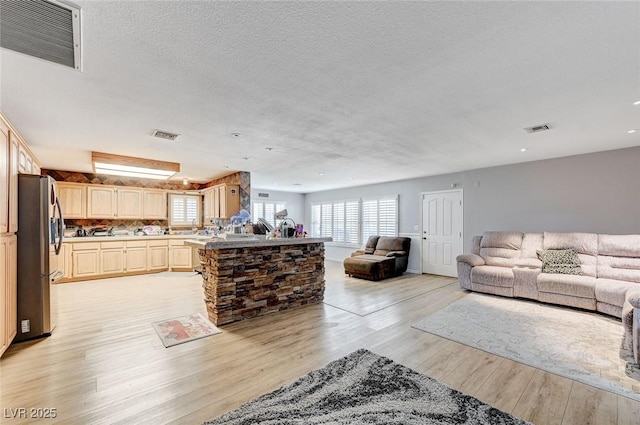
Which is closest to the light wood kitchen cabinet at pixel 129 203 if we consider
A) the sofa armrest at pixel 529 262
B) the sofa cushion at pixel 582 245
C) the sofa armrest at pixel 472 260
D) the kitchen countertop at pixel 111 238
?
the kitchen countertop at pixel 111 238

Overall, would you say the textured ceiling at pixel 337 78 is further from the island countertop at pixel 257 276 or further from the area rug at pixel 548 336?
the area rug at pixel 548 336

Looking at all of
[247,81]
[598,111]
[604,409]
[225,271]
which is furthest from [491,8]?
[225,271]

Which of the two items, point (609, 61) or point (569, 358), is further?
point (569, 358)

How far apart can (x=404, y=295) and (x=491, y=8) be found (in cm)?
435

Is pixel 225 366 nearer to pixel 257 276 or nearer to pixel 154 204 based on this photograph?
pixel 257 276

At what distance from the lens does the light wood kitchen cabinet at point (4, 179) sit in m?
2.56

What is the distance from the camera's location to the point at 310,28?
5.55 ft

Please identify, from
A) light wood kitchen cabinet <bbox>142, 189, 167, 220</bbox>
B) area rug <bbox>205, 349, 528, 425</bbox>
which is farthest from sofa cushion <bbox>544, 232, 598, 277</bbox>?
light wood kitchen cabinet <bbox>142, 189, 167, 220</bbox>

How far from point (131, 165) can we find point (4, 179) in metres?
2.37

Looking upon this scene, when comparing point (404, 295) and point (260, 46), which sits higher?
point (260, 46)

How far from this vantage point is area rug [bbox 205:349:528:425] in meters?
1.84

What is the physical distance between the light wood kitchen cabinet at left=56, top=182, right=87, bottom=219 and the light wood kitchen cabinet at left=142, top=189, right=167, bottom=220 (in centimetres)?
118

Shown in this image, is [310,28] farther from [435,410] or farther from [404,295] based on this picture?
[404,295]

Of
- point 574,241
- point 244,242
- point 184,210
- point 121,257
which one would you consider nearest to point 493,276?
point 574,241
